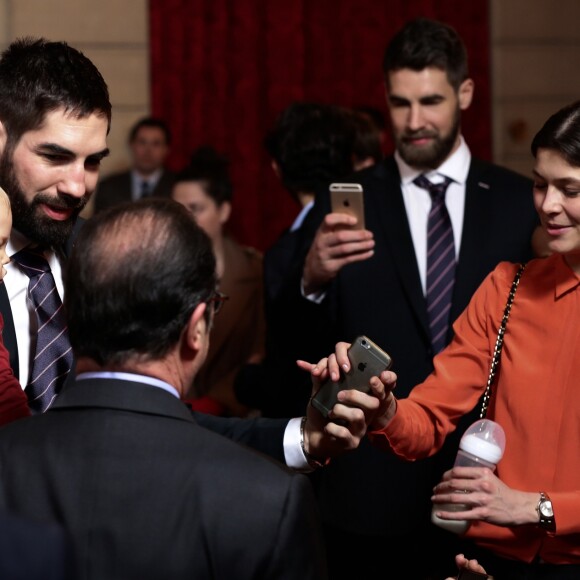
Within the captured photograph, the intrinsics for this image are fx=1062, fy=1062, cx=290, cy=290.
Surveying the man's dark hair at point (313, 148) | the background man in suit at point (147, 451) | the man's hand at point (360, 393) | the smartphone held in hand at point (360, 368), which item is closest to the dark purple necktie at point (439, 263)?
the man's dark hair at point (313, 148)

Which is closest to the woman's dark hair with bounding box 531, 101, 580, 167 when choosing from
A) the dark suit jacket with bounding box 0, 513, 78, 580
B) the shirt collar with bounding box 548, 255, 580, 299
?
the shirt collar with bounding box 548, 255, 580, 299

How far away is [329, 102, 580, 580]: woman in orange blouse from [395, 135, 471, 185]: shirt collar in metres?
0.89

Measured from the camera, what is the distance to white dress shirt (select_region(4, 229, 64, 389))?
82.7 inches

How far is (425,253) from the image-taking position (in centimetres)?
294

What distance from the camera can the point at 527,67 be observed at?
7.53 meters

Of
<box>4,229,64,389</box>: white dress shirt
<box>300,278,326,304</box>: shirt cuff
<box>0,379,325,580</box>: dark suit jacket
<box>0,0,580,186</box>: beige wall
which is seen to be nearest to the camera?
<box>0,379,325,580</box>: dark suit jacket

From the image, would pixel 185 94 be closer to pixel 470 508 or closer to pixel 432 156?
pixel 432 156

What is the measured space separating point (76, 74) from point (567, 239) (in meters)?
1.03

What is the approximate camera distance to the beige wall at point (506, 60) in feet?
23.8

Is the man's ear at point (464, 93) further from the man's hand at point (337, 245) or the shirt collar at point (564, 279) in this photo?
the shirt collar at point (564, 279)

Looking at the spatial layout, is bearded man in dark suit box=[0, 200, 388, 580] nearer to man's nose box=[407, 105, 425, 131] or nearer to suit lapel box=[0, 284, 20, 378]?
suit lapel box=[0, 284, 20, 378]

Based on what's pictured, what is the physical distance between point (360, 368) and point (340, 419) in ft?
0.34

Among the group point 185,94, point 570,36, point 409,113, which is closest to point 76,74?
point 409,113

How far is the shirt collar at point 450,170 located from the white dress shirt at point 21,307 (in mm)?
1210
